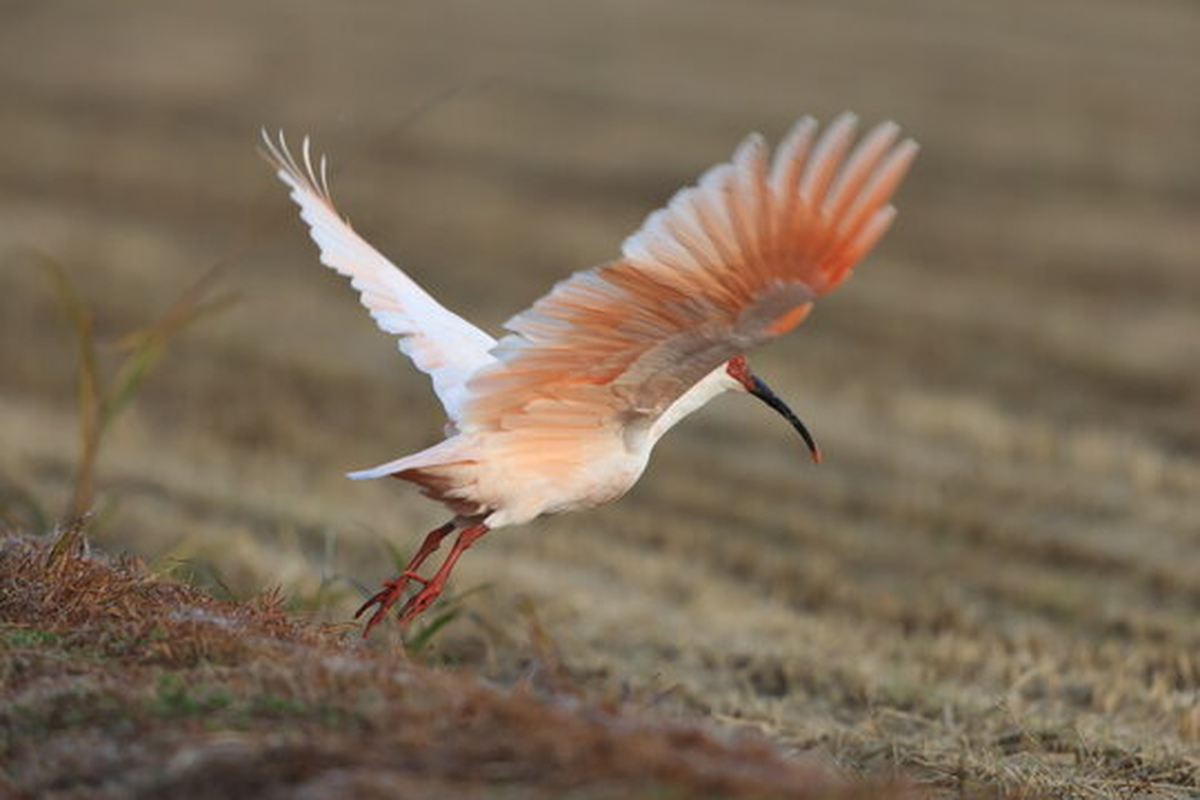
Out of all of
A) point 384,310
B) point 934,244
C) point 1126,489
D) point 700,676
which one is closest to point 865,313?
point 934,244

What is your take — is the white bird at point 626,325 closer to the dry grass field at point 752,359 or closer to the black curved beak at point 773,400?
the black curved beak at point 773,400

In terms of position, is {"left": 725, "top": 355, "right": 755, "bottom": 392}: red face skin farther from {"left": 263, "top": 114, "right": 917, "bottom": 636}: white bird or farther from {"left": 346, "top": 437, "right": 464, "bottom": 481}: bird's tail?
{"left": 346, "top": 437, "right": 464, "bottom": 481}: bird's tail

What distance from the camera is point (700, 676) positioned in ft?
24.6

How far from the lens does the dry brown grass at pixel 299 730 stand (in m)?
3.67

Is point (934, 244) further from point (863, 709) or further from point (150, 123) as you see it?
point (863, 709)

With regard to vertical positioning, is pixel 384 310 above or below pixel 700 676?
above

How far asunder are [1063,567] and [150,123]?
38.1 ft

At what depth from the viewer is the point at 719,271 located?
15.4ft

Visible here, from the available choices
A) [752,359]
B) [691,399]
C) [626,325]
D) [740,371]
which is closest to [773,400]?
[740,371]

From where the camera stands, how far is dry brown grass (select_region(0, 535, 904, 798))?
144 inches

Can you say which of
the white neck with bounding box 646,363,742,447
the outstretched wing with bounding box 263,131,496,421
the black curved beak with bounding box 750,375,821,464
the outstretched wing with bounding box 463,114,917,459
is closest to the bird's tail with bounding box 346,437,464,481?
the outstretched wing with bounding box 463,114,917,459

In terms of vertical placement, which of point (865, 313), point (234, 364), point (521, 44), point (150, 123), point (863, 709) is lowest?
point (863, 709)

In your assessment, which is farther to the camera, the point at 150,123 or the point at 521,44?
the point at 521,44

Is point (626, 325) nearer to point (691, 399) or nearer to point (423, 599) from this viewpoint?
point (691, 399)
